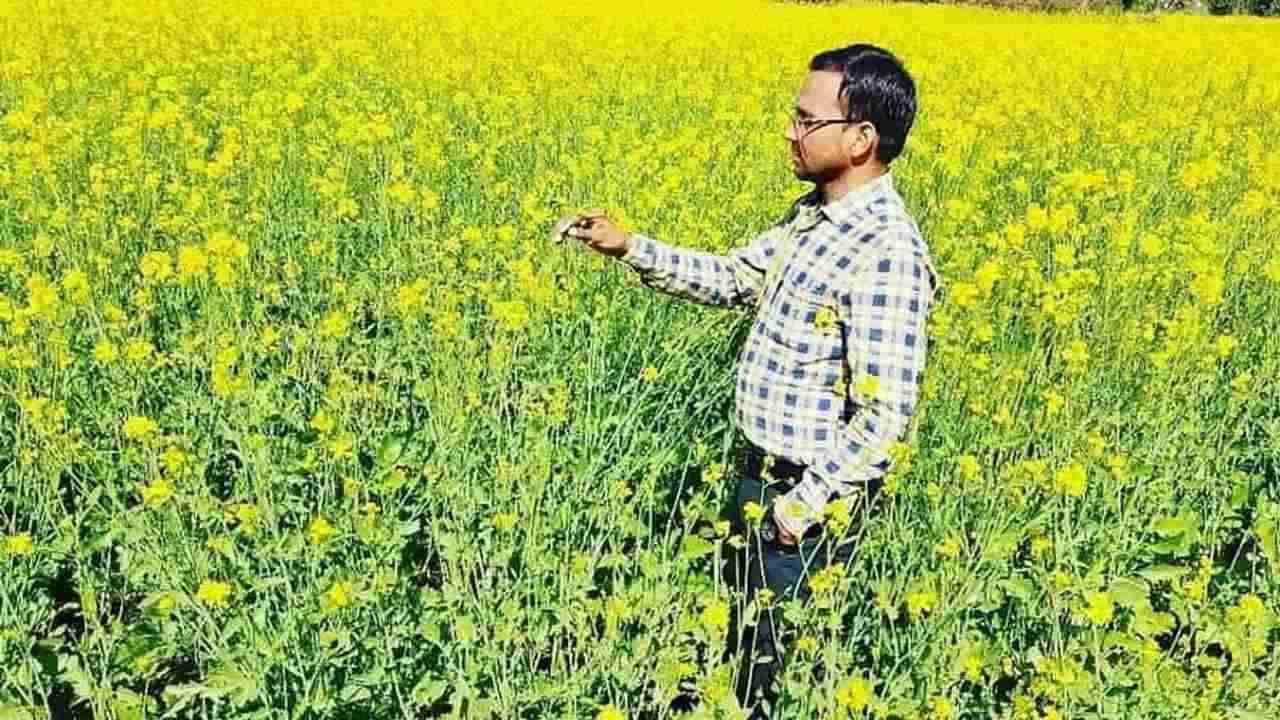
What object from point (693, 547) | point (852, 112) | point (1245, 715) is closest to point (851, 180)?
point (852, 112)

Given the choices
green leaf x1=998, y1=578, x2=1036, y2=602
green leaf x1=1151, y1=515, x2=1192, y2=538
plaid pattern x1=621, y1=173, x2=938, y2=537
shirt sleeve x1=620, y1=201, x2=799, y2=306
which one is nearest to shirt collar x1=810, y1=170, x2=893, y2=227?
plaid pattern x1=621, y1=173, x2=938, y2=537

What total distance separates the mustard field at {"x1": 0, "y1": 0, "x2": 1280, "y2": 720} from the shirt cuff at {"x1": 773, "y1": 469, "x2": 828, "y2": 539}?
0.45ft

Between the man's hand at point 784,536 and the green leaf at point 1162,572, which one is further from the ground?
the man's hand at point 784,536

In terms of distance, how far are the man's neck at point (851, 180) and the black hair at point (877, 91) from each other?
3 cm

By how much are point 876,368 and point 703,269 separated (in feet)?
2.02

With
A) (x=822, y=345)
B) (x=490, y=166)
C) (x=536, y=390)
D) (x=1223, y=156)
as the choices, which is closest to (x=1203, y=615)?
(x=822, y=345)

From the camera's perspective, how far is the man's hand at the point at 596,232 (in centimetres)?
246

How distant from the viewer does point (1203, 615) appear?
2.17m

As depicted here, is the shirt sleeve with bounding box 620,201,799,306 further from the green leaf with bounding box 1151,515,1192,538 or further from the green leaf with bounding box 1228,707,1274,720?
the green leaf with bounding box 1228,707,1274,720

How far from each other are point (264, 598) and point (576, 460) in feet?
2.46

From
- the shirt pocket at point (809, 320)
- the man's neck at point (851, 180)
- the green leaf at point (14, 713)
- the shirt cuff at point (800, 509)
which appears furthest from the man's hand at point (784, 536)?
the green leaf at point (14, 713)

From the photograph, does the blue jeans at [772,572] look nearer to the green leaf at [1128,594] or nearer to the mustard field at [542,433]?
the mustard field at [542,433]

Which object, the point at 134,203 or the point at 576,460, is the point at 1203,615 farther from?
the point at 134,203

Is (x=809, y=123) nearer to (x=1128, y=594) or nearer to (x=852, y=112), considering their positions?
(x=852, y=112)
